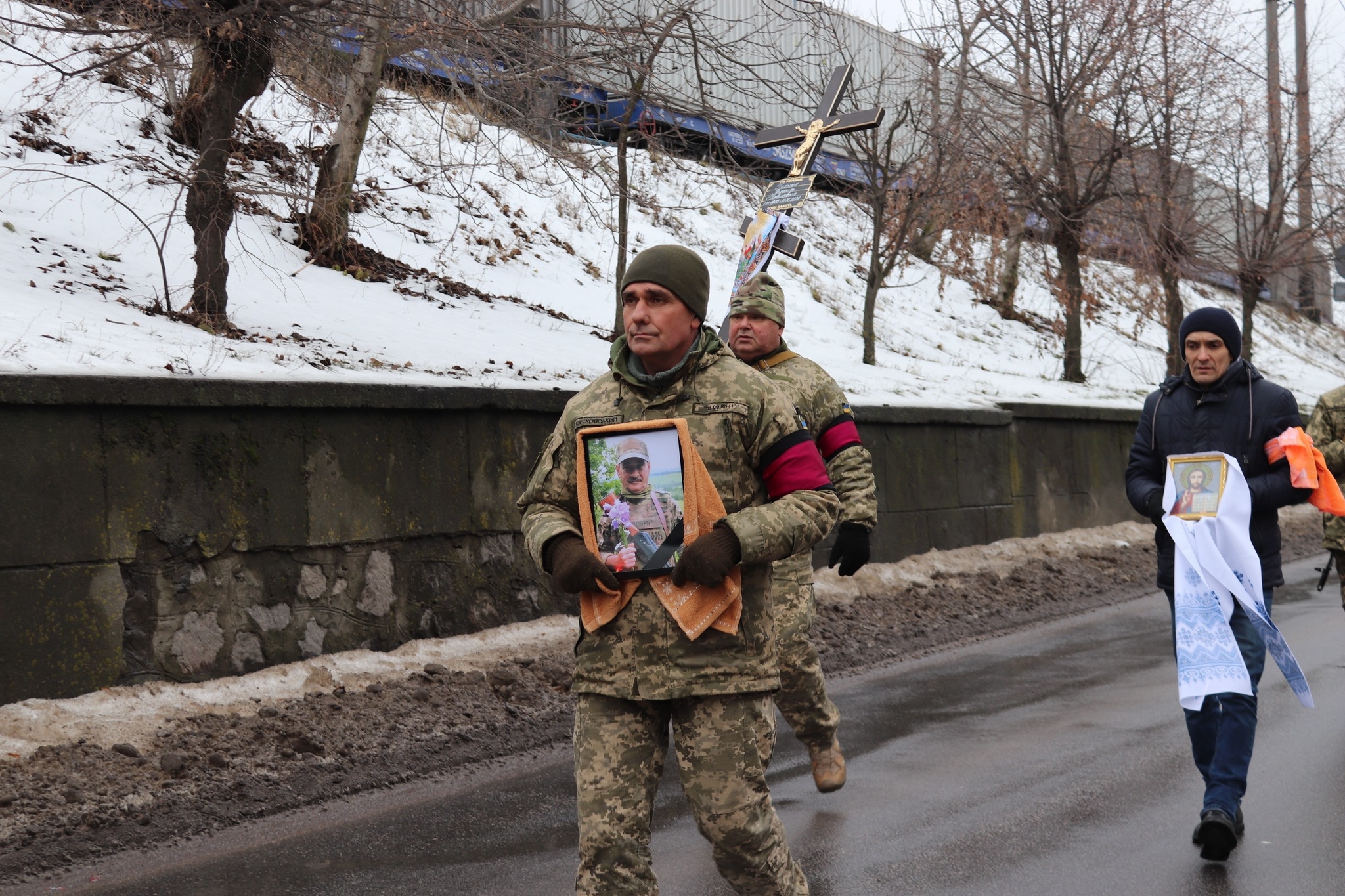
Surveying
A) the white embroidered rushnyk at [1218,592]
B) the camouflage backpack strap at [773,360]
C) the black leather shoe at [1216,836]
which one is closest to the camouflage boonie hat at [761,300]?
the camouflage backpack strap at [773,360]

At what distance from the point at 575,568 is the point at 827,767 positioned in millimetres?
2444

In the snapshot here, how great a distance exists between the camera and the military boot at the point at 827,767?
5156 mm

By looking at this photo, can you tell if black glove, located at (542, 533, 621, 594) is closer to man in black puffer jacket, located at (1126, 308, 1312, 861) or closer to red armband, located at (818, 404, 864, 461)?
red armband, located at (818, 404, 864, 461)

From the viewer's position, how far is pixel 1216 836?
14.3 ft

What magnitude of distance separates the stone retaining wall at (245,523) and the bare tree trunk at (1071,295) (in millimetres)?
12828

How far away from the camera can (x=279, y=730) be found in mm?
5594

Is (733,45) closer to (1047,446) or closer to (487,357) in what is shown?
(487,357)

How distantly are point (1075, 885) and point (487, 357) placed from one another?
7.00 meters

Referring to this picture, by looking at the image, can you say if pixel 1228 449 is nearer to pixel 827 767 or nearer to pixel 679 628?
pixel 827 767

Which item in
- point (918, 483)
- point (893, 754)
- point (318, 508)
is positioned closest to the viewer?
point (893, 754)

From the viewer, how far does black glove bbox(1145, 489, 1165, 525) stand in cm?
494

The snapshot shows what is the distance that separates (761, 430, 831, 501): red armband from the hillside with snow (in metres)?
3.84

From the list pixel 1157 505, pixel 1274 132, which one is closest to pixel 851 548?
pixel 1157 505

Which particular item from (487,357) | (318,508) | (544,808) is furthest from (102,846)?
(487,357)
